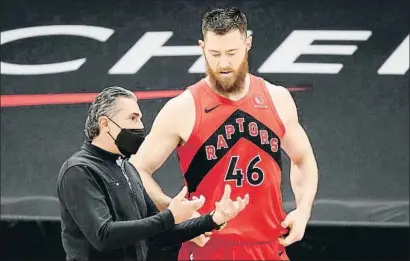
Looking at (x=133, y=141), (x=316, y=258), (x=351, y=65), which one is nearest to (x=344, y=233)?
(x=316, y=258)

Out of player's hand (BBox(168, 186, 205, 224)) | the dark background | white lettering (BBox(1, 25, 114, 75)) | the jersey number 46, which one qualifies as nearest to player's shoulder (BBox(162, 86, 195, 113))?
the jersey number 46

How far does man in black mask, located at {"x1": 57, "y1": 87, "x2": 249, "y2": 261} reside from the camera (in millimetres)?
2619

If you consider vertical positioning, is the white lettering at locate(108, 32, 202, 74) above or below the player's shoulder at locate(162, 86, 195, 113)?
below

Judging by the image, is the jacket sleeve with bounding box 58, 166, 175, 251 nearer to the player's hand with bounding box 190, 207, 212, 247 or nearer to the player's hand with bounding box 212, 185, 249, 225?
the player's hand with bounding box 212, 185, 249, 225

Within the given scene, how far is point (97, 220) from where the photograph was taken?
8.57ft

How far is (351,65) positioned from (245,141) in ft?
4.34

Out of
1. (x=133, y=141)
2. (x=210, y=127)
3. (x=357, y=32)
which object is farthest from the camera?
(x=357, y=32)

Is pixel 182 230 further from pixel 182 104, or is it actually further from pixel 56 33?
pixel 56 33

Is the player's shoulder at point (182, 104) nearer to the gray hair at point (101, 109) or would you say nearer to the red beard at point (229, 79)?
the red beard at point (229, 79)

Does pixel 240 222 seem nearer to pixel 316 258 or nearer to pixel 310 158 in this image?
pixel 310 158

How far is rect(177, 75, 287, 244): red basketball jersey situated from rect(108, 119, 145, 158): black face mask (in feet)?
0.92

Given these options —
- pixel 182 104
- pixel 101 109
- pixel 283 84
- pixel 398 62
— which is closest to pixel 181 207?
pixel 101 109

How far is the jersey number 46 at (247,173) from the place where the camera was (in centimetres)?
305

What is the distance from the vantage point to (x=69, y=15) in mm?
4246
